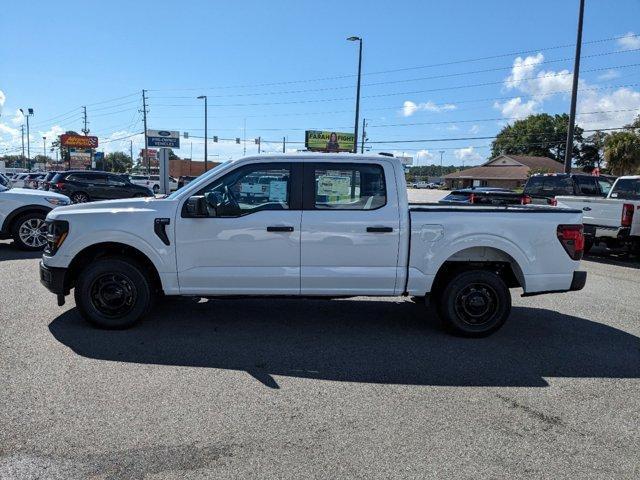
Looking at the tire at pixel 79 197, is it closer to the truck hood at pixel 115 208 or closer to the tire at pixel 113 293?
the truck hood at pixel 115 208

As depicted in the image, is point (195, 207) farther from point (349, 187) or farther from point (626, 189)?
point (626, 189)

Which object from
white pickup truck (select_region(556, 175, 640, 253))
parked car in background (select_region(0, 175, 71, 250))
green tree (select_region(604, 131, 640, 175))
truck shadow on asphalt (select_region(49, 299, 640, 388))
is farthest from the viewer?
green tree (select_region(604, 131, 640, 175))

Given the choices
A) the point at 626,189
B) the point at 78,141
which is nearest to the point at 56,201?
the point at 626,189

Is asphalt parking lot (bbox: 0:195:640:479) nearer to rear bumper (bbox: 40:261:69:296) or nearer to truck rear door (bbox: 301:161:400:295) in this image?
rear bumper (bbox: 40:261:69:296)

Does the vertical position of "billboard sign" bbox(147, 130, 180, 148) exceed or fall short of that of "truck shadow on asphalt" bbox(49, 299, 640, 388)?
it exceeds it

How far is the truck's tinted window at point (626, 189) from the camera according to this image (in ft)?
40.8

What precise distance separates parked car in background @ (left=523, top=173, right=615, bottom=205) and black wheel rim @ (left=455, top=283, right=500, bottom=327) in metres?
9.23

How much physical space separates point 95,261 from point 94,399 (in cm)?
197

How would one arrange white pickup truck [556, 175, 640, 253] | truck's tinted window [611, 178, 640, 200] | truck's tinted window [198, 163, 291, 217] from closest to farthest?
truck's tinted window [198, 163, 291, 217]
white pickup truck [556, 175, 640, 253]
truck's tinted window [611, 178, 640, 200]

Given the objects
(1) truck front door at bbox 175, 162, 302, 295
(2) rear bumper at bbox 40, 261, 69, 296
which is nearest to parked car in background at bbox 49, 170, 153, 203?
(2) rear bumper at bbox 40, 261, 69, 296

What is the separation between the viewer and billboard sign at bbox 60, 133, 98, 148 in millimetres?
81000

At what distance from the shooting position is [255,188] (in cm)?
551

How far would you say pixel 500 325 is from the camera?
18.6 feet

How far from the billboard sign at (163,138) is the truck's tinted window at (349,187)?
185ft
